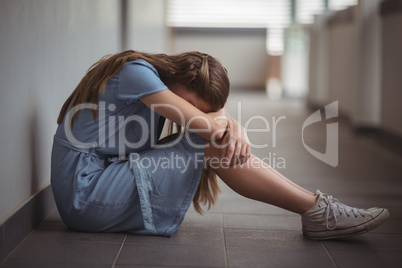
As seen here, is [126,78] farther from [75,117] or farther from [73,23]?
[73,23]

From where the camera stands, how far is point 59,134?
177 cm

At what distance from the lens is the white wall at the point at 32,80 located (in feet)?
5.18

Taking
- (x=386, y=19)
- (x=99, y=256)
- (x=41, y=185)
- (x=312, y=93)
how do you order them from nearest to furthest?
(x=99, y=256)
(x=41, y=185)
(x=386, y=19)
(x=312, y=93)

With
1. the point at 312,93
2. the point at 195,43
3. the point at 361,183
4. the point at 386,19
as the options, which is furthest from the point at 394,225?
the point at 195,43

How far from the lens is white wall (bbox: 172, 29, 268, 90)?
1045 cm

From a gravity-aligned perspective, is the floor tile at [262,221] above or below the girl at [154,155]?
below

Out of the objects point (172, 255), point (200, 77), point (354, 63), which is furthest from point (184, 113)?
point (354, 63)

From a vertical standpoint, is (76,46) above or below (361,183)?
above

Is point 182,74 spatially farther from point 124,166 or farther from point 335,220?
point 335,220

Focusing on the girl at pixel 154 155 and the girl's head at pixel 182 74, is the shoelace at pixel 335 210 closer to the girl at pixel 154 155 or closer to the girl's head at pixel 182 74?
the girl at pixel 154 155

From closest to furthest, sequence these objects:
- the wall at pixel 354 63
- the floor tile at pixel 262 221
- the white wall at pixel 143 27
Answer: the floor tile at pixel 262 221
the white wall at pixel 143 27
the wall at pixel 354 63

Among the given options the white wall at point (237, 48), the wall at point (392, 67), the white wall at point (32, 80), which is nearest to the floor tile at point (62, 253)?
the white wall at point (32, 80)

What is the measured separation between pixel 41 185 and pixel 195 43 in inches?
345

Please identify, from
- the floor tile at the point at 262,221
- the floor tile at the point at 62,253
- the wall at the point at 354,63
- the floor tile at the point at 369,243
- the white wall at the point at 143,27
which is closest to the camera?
the floor tile at the point at 62,253
